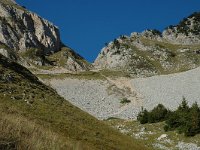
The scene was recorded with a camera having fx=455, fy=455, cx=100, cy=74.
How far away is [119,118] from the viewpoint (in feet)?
226

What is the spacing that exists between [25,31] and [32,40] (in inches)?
190

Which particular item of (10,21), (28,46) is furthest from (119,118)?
(10,21)

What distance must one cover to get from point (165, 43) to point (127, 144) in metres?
168

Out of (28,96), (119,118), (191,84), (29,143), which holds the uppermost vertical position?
(191,84)

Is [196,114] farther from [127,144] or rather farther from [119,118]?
[119,118]

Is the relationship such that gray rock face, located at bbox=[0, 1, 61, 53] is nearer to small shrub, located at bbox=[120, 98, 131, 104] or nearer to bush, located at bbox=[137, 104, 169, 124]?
small shrub, located at bbox=[120, 98, 131, 104]

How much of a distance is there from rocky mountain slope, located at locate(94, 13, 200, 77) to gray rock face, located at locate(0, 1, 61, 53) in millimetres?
21567

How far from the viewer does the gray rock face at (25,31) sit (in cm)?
16850

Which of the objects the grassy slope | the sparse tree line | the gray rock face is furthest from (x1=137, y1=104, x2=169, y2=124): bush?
the gray rock face

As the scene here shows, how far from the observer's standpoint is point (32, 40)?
575ft

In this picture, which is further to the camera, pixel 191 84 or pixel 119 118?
pixel 191 84

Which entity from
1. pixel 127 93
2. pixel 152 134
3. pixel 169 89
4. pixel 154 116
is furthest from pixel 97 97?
pixel 152 134

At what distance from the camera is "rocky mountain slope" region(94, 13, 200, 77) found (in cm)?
16075

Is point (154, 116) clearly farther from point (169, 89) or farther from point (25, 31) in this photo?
point (25, 31)
